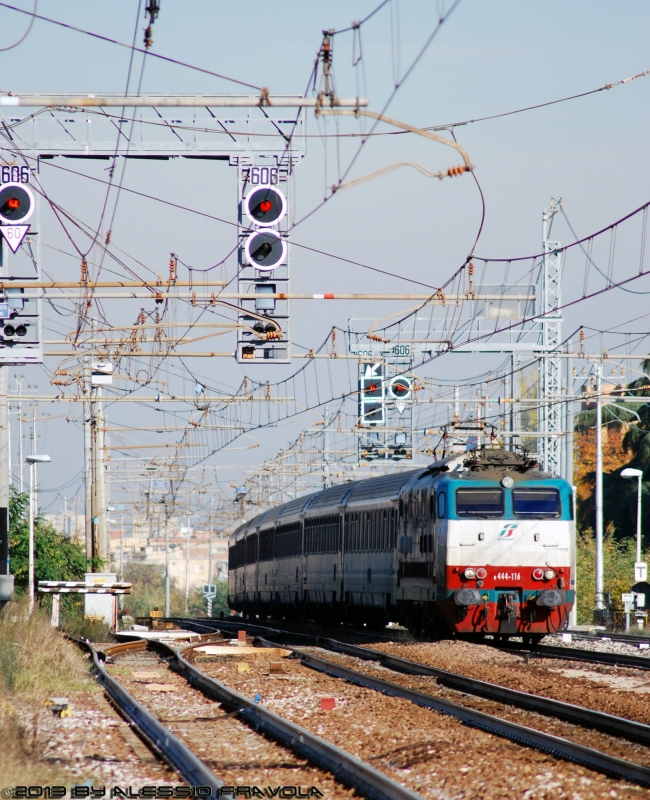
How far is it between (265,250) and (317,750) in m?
11.5

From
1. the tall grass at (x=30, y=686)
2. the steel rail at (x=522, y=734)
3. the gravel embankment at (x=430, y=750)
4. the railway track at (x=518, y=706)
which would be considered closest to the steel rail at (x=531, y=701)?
the railway track at (x=518, y=706)

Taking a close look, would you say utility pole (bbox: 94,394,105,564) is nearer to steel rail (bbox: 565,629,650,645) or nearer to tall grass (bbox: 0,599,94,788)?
tall grass (bbox: 0,599,94,788)

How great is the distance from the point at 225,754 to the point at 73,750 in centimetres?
126

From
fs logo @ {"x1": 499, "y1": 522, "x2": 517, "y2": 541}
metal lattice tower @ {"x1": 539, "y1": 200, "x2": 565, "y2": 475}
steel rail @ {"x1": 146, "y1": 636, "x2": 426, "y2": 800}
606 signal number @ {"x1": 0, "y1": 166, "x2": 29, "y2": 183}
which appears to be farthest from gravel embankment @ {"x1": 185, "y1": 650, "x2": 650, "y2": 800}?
metal lattice tower @ {"x1": 539, "y1": 200, "x2": 565, "y2": 475}

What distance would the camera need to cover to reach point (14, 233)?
21297 millimetres

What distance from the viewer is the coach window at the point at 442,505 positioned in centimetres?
2231

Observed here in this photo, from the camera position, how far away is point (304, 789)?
849cm

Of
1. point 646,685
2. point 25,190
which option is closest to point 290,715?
point 646,685

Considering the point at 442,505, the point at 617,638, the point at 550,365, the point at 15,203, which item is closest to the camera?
the point at 15,203

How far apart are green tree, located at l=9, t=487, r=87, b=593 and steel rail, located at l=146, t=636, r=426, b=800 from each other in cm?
2711

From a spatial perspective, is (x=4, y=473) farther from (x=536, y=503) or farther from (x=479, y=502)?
(x=536, y=503)

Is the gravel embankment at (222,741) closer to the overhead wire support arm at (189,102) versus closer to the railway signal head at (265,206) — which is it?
the overhead wire support arm at (189,102)

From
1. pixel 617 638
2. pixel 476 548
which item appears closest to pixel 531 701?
pixel 476 548

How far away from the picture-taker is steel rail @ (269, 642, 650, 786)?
8.98 m
